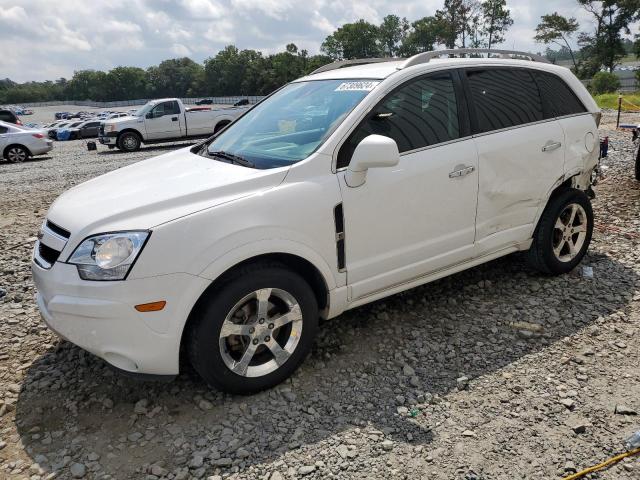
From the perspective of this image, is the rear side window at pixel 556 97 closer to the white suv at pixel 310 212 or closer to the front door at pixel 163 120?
the white suv at pixel 310 212

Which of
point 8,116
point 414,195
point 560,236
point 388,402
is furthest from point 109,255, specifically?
point 8,116

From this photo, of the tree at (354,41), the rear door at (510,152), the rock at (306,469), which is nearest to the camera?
the rock at (306,469)

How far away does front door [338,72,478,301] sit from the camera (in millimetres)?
3238

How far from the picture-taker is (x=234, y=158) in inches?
137

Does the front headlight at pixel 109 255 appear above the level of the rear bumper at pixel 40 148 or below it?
above

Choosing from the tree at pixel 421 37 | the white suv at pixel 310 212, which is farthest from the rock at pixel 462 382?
A: the tree at pixel 421 37

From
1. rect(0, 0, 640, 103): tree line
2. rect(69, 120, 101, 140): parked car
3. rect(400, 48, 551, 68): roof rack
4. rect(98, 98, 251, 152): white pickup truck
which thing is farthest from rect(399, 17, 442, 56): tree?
rect(400, 48, 551, 68): roof rack

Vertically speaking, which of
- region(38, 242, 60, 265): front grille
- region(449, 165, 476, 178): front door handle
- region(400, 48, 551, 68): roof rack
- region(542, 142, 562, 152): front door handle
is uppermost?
region(400, 48, 551, 68): roof rack

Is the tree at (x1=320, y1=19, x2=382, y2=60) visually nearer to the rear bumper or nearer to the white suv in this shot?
the rear bumper

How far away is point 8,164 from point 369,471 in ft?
56.7

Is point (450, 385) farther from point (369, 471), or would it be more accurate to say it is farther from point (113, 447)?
point (113, 447)

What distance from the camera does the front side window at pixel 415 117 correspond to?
3.31 metres

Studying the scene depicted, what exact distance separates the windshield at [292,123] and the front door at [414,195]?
22cm

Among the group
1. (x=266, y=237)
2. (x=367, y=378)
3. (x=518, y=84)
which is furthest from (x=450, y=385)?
(x=518, y=84)
